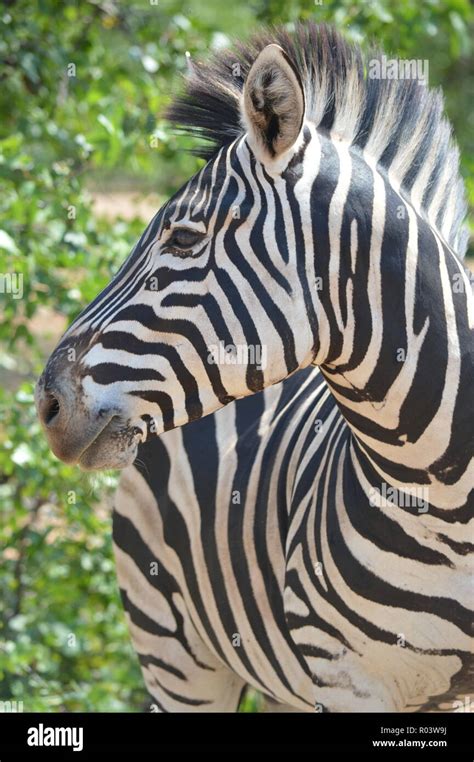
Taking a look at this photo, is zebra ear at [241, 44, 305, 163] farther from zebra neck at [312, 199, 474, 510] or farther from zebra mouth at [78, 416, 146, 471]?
zebra mouth at [78, 416, 146, 471]

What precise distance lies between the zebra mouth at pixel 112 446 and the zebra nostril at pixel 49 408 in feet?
0.41

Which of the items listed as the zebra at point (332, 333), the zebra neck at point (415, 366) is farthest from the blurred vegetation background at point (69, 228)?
the zebra neck at point (415, 366)

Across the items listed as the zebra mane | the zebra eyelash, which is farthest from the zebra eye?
the zebra mane

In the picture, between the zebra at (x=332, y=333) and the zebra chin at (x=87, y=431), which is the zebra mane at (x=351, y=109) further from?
the zebra chin at (x=87, y=431)

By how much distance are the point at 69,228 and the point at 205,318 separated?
9.09 feet

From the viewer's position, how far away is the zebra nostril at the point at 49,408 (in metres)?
2.69

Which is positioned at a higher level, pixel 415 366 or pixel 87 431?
pixel 415 366

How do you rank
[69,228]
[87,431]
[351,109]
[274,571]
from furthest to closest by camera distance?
[69,228] < [274,571] < [351,109] < [87,431]

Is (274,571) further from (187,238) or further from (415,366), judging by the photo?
(187,238)

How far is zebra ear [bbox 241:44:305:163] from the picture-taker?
2.59 metres

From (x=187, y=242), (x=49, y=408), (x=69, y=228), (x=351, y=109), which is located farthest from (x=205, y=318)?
(x=69, y=228)

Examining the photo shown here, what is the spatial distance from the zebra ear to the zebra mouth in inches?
30.2

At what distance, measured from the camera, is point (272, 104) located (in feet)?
8.68
